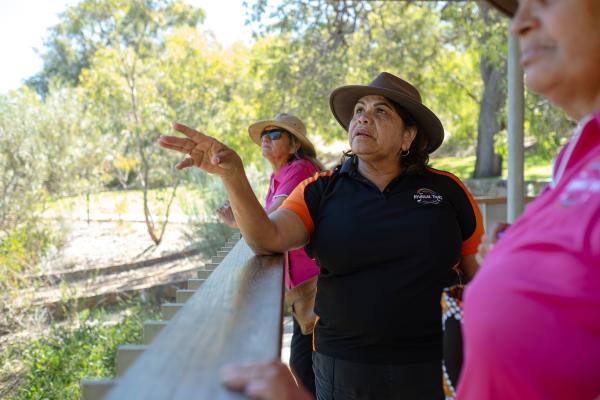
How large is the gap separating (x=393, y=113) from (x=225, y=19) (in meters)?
25.1

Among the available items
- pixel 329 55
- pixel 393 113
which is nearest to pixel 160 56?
pixel 329 55

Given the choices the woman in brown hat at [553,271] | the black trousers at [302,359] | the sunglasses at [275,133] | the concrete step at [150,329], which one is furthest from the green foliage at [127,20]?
the woman in brown hat at [553,271]

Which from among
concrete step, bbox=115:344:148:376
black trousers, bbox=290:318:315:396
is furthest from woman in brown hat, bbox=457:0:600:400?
black trousers, bbox=290:318:315:396

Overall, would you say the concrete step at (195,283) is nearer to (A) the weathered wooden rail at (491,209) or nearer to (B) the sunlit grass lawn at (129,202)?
(A) the weathered wooden rail at (491,209)

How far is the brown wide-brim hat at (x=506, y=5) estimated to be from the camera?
4.76 feet

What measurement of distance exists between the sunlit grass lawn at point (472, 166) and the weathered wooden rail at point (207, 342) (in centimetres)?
1817

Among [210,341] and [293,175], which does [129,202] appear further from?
[210,341]

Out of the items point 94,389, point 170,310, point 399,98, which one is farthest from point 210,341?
point 399,98

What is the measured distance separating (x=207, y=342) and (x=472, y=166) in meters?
23.7

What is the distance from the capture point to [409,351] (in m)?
2.04

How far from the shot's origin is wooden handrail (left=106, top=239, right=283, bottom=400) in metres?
0.83

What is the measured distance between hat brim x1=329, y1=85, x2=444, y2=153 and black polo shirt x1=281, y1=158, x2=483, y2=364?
40cm

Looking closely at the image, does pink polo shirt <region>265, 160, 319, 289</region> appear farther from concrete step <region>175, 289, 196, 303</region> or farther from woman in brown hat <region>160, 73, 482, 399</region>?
concrete step <region>175, 289, 196, 303</region>

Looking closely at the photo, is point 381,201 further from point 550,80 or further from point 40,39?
point 40,39
